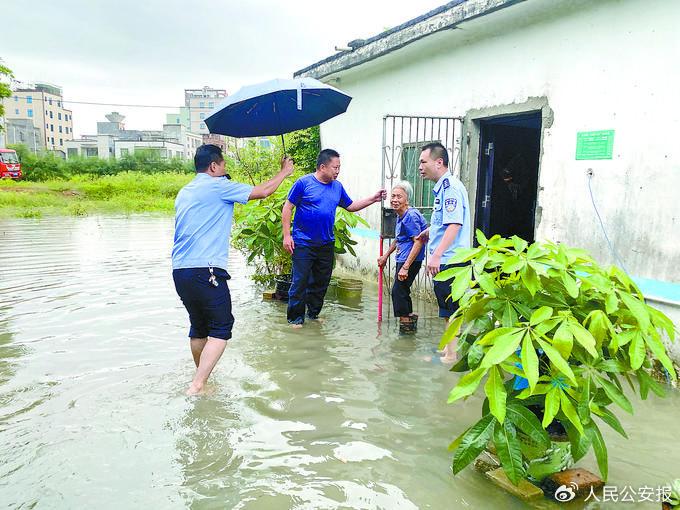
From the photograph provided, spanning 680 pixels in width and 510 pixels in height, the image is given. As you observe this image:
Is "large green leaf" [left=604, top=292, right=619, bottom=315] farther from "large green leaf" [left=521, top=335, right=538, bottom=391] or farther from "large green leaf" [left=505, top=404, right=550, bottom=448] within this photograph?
"large green leaf" [left=505, top=404, right=550, bottom=448]

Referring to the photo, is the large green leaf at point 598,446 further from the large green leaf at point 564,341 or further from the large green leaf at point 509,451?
the large green leaf at point 564,341

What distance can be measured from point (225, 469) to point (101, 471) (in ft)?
2.24

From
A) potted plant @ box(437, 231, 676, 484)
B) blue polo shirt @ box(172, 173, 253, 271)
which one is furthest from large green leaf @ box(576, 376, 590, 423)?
blue polo shirt @ box(172, 173, 253, 271)

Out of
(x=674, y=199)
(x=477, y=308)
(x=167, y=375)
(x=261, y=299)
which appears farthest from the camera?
(x=261, y=299)

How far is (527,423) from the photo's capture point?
237 centimetres

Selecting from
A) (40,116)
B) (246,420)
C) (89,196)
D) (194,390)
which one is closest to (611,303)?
(246,420)

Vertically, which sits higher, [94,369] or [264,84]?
[264,84]

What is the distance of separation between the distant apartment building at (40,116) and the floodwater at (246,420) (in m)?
67.1

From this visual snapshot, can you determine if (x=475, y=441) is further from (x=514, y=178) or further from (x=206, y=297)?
(x=514, y=178)

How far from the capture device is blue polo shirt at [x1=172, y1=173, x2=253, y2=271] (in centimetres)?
381

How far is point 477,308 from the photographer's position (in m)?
2.62

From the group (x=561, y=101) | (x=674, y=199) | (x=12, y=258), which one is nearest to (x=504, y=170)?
(x=561, y=101)

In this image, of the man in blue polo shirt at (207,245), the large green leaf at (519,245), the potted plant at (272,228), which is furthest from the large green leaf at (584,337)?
the potted plant at (272,228)

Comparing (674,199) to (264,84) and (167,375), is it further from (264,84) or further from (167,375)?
(167,375)
